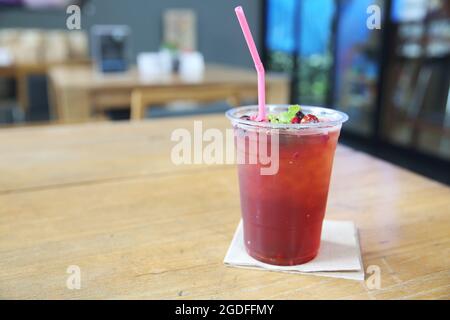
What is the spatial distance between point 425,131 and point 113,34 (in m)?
2.82

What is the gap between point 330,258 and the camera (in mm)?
568

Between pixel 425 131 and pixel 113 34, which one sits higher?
pixel 113 34

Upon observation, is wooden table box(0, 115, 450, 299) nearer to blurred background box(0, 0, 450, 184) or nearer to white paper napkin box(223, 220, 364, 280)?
white paper napkin box(223, 220, 364, 280)

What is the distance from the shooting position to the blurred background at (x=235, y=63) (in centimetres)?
277

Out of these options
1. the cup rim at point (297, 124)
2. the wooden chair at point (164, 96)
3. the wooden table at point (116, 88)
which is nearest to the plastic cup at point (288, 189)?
the cup rim at point (297, 124)

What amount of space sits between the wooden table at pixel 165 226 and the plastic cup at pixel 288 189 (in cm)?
4

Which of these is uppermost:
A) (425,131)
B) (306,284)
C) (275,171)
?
(275,171)

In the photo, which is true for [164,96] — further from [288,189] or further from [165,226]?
[288,189]

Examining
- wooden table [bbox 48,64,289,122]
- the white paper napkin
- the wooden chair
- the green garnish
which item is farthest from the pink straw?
wooden table [bbox 48,64,289,122]

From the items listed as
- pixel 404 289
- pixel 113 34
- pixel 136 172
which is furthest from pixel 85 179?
pixel 113 34

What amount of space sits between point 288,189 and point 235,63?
635 cm

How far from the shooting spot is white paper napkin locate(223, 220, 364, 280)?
53cm

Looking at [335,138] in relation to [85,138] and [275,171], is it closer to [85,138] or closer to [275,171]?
[275,171]

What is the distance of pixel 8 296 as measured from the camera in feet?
1.55
